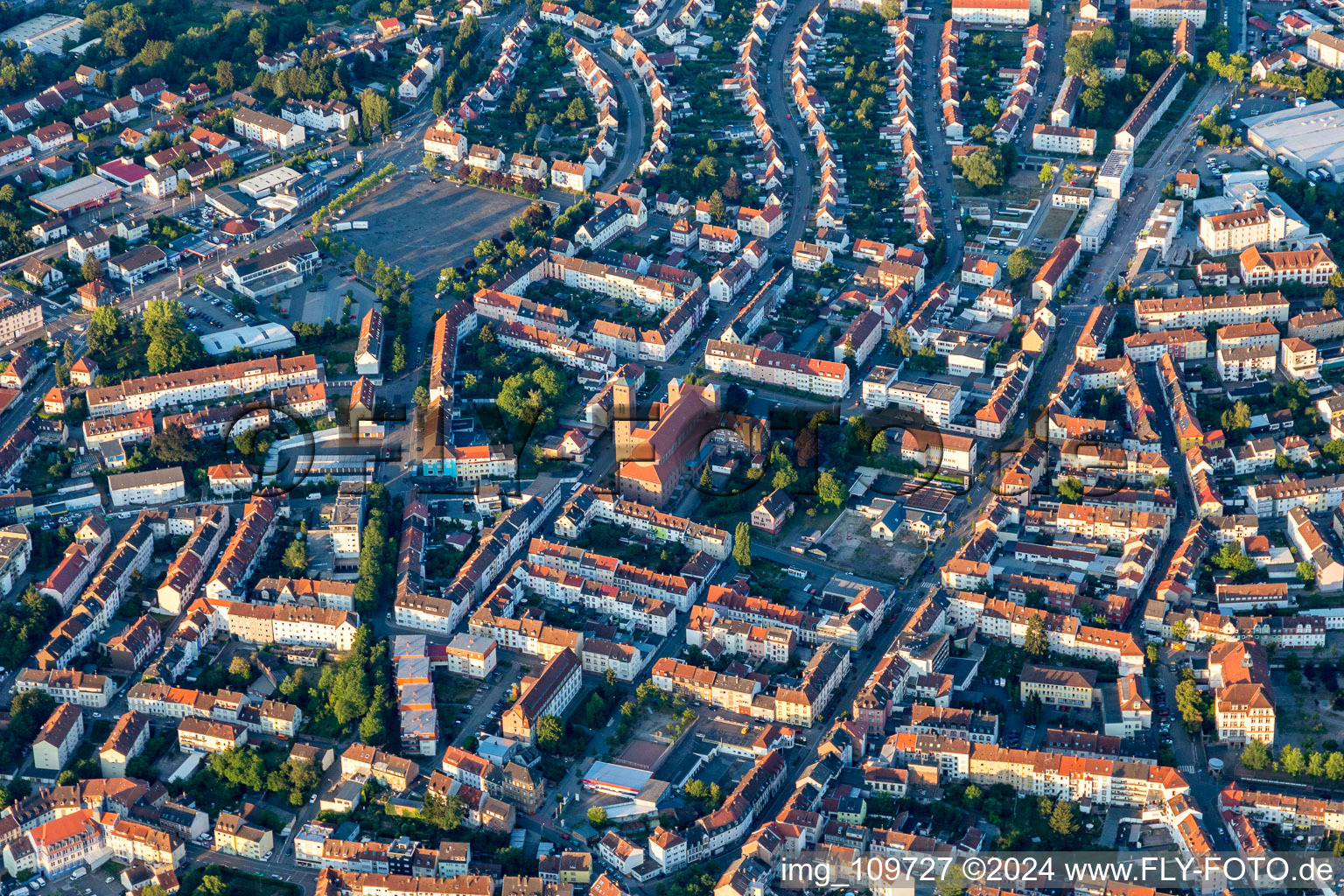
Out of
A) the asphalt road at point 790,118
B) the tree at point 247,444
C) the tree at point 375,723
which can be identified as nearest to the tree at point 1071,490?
the asphalt road at point 790,118

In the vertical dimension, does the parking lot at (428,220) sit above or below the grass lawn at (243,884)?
above

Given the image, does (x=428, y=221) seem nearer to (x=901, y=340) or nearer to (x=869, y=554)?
(x=901, y=340)

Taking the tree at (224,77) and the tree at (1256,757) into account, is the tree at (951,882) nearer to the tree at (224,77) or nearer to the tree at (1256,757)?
the tree at (1256,757)

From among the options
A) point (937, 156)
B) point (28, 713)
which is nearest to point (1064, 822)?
point (28, 713)

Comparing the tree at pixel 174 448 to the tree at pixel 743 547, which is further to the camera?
the tree at pixel 174 448

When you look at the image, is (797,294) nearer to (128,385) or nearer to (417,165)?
(417,165)

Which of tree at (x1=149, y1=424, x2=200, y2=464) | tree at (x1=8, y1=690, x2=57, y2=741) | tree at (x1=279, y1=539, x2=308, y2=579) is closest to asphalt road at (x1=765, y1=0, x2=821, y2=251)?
tree at (x1=149, y1=424, x2=200, y2=464)
